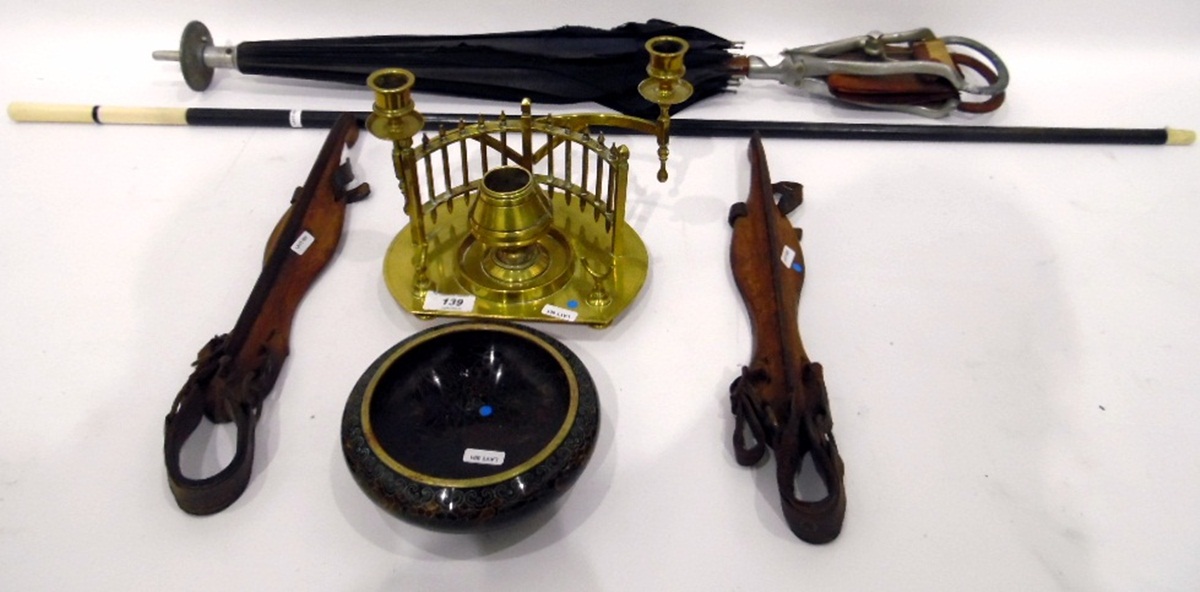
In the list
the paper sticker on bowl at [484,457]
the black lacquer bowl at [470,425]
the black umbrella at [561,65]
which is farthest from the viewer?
the black umbrella at [561,65]

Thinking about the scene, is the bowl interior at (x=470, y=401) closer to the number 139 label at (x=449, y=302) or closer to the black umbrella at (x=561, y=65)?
the number 139 label at (x=449, y=302)

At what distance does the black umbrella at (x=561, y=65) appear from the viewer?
1660 mm

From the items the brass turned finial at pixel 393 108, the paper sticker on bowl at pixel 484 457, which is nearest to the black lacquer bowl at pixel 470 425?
the paper sticker on bowl at pixel 484 457

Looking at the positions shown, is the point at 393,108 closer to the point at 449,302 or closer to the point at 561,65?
the point at 449,302

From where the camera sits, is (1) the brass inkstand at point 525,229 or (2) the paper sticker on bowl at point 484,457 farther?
(1) the brass inkstand at point 525,229

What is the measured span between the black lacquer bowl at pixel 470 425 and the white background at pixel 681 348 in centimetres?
10

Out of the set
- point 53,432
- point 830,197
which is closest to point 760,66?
point 830,197

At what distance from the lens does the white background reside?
973mm

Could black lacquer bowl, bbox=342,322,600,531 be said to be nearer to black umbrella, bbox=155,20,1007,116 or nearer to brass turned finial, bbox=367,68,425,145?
brass turned finial, bbox=367,68,425,145

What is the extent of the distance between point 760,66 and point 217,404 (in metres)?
1.23

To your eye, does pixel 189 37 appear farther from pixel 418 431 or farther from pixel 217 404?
pixel 418 431

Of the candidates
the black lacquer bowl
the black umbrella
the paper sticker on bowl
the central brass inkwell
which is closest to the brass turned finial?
the central brass inkwell

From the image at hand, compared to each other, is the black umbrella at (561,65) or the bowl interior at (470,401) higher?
the black umbrella at (561,65)

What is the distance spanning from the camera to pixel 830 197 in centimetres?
150
